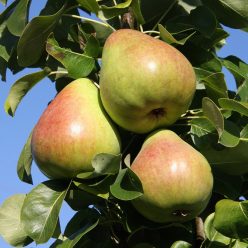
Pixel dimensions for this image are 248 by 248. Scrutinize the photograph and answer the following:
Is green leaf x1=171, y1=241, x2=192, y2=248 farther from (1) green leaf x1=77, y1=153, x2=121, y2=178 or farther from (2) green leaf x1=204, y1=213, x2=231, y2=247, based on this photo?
(1) green leaf x1=77, y1=153, x2=121, y2=178

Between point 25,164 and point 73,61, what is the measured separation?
37cm

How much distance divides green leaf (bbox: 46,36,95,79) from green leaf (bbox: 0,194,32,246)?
435mm

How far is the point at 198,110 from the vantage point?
174cm

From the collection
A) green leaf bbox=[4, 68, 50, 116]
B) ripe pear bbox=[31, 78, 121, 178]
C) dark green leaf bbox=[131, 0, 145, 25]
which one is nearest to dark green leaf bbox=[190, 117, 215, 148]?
ripe pear bbox=[31, 78, 121, 178]

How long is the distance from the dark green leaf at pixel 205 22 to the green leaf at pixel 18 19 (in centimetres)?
52

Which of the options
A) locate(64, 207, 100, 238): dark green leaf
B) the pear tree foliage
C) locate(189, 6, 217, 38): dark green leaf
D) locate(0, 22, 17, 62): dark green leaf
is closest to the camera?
the pear tree foliage

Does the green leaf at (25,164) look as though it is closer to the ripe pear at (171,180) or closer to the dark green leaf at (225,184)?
the ripe pear at (171,180)

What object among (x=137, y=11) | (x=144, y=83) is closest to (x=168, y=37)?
(x=137, y=11)

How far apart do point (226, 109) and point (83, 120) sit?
15.7 inches

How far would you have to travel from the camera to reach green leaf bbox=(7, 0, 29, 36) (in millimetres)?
1876

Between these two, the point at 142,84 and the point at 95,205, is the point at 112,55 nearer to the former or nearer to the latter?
the point at 142,84

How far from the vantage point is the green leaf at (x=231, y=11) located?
187 cm

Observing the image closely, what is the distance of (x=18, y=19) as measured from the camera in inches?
74.2

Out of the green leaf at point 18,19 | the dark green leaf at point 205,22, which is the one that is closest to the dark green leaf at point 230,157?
the dark green leaf at point 205,22
